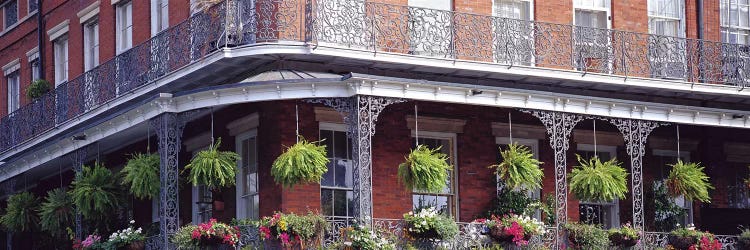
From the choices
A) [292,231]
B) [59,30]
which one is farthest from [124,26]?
[292,231]

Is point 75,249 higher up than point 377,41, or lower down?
lower down

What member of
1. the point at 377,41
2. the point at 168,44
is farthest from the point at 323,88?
the point at 168,44

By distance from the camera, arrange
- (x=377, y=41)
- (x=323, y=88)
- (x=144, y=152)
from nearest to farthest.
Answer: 1. (x=323, y=88)
2. (x=377, y=41)
3. (x=144, y=152)

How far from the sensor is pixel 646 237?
89.1 feet

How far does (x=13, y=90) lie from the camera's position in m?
39.1

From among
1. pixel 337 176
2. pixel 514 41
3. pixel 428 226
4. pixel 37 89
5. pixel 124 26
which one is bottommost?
pixel 428 226

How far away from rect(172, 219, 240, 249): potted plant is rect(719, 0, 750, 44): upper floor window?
11.2m

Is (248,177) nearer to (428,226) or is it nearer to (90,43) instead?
(428,226)

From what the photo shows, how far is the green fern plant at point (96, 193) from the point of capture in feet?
93.3

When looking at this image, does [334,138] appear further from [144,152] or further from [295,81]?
[144,152]

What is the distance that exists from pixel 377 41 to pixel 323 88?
6.83 feet

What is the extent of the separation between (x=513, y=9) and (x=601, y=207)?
13.2 ft

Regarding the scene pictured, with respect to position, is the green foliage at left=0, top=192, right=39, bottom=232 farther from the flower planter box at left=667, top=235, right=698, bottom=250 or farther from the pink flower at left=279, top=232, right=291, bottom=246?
the flower planter box at left=667, top=235, right=698, bottom=250

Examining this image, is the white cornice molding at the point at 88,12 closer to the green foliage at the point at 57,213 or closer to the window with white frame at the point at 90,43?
the window with white frame at the point at 90,43
